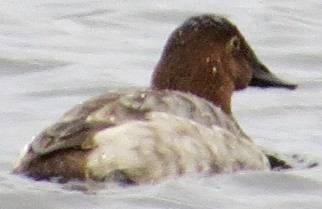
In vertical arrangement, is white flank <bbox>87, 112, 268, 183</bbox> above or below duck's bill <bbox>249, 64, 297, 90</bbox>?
below

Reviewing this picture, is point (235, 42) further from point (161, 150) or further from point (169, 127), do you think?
point (161, 150)

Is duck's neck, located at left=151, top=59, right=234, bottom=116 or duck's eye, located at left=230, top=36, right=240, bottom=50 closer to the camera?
duck's neck, located at left=151, top=59, right=234, bottom=116

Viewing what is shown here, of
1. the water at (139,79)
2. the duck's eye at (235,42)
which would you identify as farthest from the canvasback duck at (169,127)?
the water at (139,79)

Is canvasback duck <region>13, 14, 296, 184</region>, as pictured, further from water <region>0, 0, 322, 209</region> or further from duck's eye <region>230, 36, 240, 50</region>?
water <region>0, 0, 322, 209</region>

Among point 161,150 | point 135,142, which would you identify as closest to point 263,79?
point 161,150

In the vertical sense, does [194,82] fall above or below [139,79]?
above

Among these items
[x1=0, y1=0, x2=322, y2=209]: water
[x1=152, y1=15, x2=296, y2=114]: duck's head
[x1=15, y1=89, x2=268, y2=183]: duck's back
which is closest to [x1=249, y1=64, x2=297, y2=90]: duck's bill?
[x1=152, y1=15, x2=296, y2=114]: duck's head

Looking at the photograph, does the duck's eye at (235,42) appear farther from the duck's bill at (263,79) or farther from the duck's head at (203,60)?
the duck's bill at (263,79)
